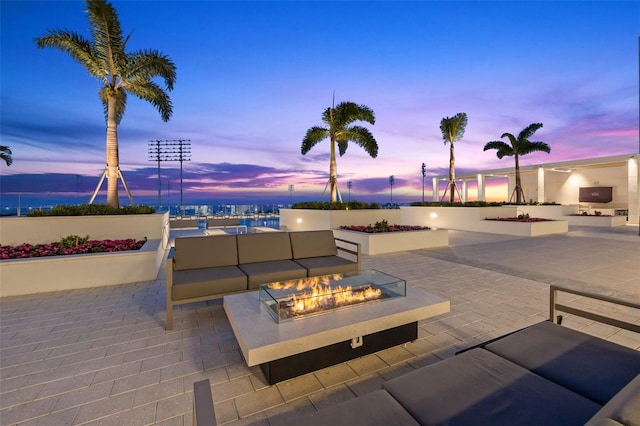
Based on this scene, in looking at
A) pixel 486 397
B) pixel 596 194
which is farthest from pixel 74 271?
pixel 596 194

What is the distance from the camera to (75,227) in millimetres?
6195

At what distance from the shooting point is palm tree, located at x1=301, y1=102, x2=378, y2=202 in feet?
36.8

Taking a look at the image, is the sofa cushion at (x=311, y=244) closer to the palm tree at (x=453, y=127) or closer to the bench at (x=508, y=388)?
the bench at (x=508, y=388)

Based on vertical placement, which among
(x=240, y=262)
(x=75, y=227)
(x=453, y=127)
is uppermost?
(x=453, y=127)

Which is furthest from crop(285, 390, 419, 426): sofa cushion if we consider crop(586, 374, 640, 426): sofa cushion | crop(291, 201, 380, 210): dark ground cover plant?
crop(291, 201, 380, 210): dark ground cover plant

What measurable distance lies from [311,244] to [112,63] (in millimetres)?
7569

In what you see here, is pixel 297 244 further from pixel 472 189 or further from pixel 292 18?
pixel 472 189

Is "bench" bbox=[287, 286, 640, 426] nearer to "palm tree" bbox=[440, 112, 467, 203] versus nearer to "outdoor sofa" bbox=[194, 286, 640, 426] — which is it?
"outdoor sofa" bbox=[194, 286, 640, 426]

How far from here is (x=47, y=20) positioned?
734 cm

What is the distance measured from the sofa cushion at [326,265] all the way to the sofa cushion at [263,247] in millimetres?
277

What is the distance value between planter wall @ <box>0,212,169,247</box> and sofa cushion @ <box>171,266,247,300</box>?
14.5ft

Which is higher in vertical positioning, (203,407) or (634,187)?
(634,187)

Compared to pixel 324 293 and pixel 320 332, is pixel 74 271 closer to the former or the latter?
pixel 324 293

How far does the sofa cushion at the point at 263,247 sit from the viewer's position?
3.92 m
